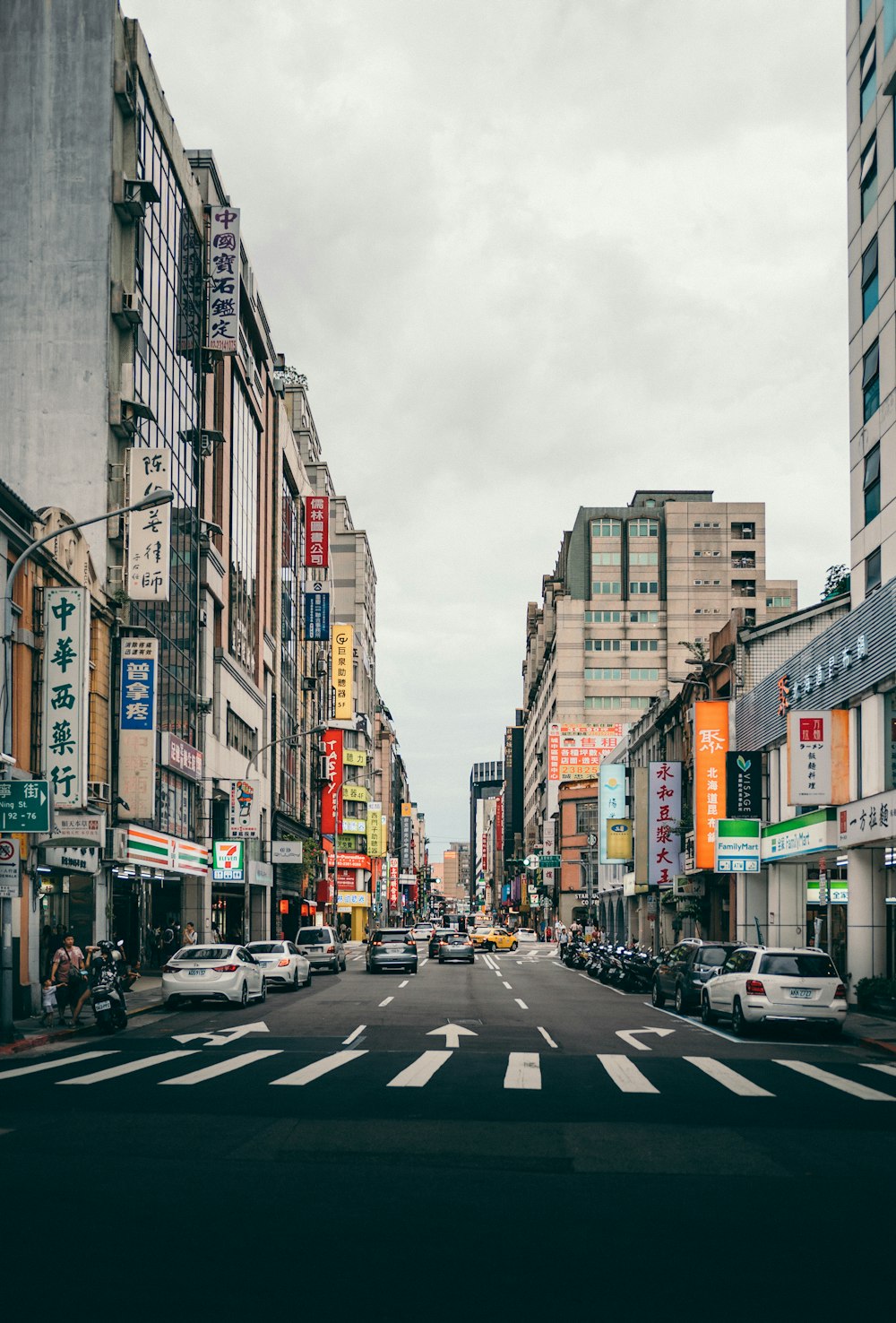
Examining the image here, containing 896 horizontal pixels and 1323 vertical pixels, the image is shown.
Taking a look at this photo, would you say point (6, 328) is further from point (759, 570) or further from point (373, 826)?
point (759, 570)

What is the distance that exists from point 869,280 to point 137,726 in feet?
79.1

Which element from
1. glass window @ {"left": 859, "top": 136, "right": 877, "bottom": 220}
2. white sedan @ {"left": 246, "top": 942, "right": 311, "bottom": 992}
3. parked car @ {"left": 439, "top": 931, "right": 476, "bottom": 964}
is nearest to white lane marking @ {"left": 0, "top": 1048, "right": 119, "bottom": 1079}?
white sedan @ {"left": 246, "top": 942, "right": 311, "bottom": 992}

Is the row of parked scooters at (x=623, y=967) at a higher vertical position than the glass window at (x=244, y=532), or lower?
lower

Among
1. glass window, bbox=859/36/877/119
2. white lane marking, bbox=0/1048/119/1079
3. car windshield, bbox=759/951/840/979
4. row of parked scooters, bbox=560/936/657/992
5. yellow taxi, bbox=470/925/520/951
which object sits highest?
glass window, bbox=859/36/877/119

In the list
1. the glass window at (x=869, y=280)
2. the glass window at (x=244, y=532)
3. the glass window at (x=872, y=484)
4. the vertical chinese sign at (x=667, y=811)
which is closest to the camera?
the glass window at (x=872, y=484)

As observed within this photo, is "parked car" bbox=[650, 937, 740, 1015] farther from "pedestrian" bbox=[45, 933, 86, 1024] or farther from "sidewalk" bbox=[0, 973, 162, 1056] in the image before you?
"pedestrian" bbox=[45, 933, 86, 1024]

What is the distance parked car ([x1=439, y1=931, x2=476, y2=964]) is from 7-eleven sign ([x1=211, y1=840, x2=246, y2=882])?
16.1 metres

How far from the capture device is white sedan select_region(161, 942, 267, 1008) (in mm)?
32500

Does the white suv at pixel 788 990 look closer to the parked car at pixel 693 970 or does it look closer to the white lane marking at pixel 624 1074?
the parked car at pixel 693 970

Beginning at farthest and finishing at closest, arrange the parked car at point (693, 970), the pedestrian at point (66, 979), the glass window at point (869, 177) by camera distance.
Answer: the glass window at point (869, 177)
the parked car at point (693, 970)
the pedestrian at point (66, 979)

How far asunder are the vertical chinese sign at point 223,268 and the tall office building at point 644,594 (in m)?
83.8

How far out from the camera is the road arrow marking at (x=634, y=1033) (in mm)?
24359

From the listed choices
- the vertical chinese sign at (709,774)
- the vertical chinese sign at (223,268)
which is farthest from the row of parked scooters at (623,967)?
the vertical chinese sign at (223,268)

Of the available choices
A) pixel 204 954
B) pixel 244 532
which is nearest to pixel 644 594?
pixel 244 532
